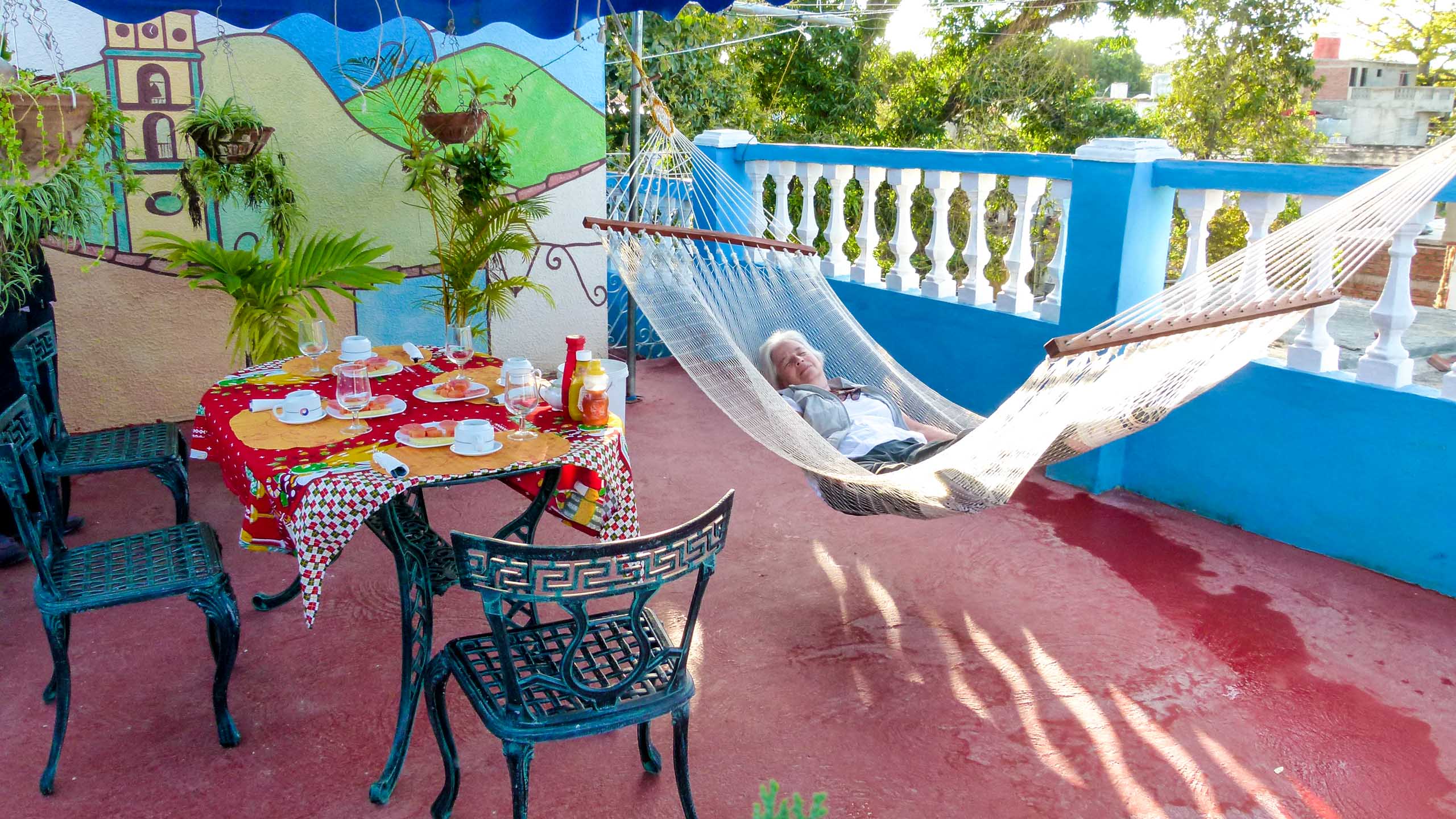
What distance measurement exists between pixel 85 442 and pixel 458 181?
1.53 m

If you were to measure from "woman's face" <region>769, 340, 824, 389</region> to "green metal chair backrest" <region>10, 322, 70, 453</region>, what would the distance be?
A: 2005 mm

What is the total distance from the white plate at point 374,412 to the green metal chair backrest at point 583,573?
30.4 inches

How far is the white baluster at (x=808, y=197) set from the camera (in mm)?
4539

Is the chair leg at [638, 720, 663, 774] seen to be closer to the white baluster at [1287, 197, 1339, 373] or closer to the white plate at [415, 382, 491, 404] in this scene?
the white plate at [415, 382, 491, 404]

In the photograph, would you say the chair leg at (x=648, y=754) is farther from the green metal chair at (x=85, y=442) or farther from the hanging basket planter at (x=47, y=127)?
the hanging basket planter at (x=47, y=127)

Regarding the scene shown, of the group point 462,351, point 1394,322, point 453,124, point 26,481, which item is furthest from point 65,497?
point 1394,322

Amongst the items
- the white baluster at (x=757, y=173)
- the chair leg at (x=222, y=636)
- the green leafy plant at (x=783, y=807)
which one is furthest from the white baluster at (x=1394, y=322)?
the chair leg at (x=222, y=636)

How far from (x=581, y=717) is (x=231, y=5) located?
264 centimetres

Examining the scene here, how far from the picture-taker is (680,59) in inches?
288

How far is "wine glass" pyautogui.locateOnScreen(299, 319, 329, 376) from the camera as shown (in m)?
2.52

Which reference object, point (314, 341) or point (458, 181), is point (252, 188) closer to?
point (458, 181)

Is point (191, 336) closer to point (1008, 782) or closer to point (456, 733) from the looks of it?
point (456, 733)

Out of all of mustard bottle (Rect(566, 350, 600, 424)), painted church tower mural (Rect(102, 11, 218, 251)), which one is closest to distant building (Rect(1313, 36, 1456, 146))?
painted church tower mural (Rect(102, 11, 218, 251))

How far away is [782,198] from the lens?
4.56 m
